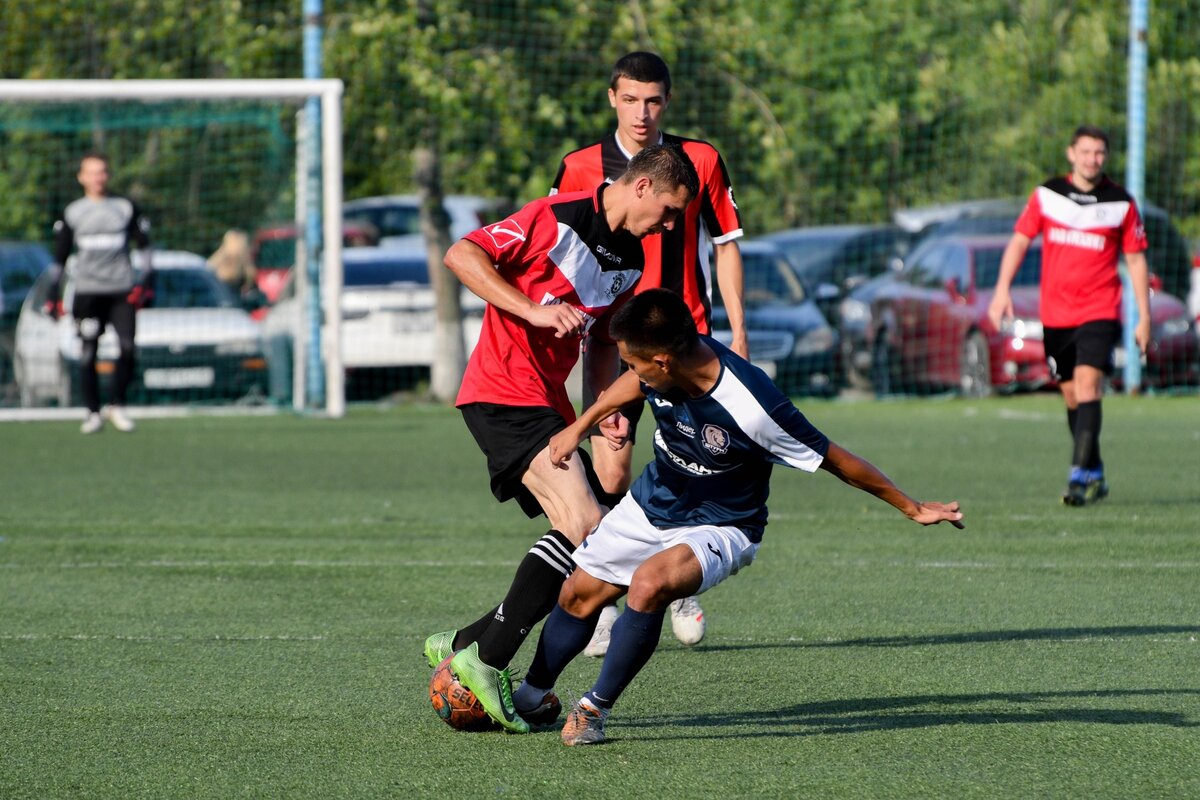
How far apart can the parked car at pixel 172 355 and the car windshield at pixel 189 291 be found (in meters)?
0.02

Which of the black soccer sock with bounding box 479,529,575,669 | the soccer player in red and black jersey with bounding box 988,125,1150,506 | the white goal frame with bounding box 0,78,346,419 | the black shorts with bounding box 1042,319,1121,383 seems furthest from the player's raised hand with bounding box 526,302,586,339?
the white goal frame with bounding box 0,78,346,419

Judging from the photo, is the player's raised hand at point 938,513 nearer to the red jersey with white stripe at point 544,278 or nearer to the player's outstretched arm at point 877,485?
the player's outstretched arm at point 877,485

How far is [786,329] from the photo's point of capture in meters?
19.3

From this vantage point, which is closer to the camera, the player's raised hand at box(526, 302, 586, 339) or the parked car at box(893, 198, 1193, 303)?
the player's raised hand at box(526, 302, 586, 339)

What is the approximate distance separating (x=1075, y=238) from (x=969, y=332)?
853 centimetres

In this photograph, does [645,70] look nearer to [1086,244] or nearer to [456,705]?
[456,705]

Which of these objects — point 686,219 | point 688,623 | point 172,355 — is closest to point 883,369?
point 172,355

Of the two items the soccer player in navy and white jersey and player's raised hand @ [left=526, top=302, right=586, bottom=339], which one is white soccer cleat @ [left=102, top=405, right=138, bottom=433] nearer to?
player's raised hand @ [left=526, top=302, right=586, bottom=339]

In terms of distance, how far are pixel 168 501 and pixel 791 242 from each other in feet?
39.7

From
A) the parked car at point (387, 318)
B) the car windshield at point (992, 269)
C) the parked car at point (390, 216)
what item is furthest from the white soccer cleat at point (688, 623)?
the parked car at point (390, 216)

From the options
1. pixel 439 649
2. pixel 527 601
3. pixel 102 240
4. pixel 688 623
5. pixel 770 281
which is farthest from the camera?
pixel 770 281

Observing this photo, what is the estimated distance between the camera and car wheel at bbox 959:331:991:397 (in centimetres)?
1916

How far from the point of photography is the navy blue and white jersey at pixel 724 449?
16.0ft

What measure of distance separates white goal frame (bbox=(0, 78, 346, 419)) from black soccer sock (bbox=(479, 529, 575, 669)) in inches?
458
